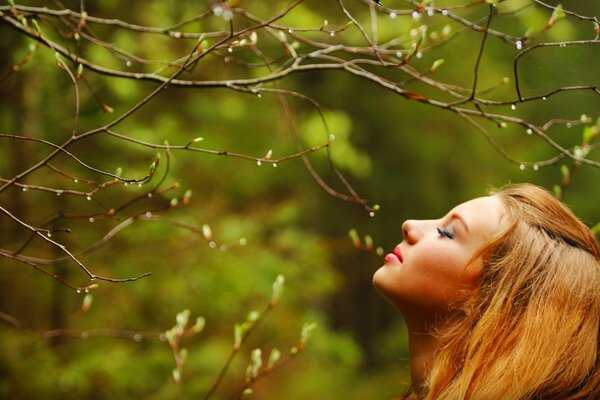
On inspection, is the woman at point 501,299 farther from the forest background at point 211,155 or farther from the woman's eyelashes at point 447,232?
the forest background at point 211,155

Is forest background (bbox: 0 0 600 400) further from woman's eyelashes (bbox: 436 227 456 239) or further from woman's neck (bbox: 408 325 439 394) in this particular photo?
woman's neck (bbox: 408 325 439 394)

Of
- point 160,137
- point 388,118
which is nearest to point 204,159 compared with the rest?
point 160,137

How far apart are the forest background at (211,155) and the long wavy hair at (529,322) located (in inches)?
10.1

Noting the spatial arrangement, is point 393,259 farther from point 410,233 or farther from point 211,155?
point 211,155

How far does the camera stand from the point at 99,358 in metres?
3.96

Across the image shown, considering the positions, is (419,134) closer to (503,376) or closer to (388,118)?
(388,118)

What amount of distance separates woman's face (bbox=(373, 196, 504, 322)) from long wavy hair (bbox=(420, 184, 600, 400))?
46mm

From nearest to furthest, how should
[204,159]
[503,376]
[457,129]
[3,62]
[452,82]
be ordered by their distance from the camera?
[503,376] < [3,62] < [204,159] < [452,82] < [457,129]

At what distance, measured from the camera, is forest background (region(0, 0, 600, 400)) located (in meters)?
2.07

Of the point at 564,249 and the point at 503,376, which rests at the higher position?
the point at 564,249

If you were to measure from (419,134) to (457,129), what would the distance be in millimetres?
484

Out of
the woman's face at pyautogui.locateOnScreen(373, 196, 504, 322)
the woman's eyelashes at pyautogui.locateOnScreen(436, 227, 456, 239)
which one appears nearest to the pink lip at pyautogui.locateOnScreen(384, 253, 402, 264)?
the woman's face at pyautogui.locateOnScreen(373, 196, 504, 322)

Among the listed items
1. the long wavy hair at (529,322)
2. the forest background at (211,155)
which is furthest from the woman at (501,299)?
the forest background at (211,155)

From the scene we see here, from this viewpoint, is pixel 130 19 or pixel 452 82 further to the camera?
pixel 452 82
